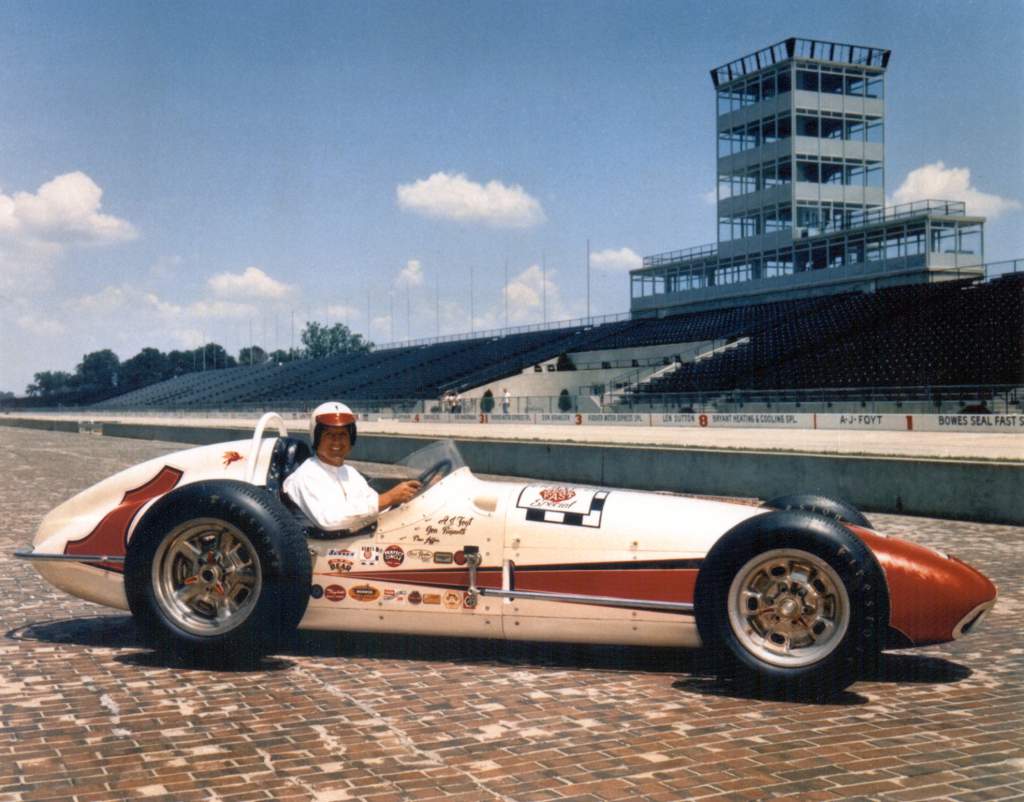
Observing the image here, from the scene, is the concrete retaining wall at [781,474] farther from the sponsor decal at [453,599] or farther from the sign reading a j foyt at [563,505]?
the sponsor decal at [453,599]

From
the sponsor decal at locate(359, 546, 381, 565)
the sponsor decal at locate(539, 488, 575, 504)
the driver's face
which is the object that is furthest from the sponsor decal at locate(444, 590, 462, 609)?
the driver's face

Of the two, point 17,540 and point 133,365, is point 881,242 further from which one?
point 133,365

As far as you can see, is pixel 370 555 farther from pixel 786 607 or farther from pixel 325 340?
pixel 325 340

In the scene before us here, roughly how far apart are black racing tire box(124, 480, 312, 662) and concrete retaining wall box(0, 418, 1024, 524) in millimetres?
7061

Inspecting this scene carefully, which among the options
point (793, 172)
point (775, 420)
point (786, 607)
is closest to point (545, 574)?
point (786, 607)

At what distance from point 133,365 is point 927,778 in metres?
197

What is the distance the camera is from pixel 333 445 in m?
6.14

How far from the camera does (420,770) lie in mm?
4055

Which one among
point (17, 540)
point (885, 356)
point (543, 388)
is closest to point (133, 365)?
point (543, 388)

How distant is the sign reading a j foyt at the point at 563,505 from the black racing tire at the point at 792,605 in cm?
73

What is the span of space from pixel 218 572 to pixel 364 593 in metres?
0.80

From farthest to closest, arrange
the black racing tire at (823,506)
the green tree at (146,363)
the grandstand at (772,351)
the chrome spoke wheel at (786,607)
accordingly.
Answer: the green tree at (146,363)
the grandstand at (772,351)
the black racing tire at (823,506)
the chrome spoke wheel at (786,607)

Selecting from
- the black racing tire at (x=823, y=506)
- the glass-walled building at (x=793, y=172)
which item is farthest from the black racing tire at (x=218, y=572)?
the glass-walled building at (x=793, y=172)

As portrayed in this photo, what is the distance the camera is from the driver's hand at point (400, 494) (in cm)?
597
